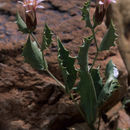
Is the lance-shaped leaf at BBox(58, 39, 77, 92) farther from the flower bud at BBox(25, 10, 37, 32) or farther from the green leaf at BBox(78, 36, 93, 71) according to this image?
the flower bud at BBox(25, 10, 37, 32)

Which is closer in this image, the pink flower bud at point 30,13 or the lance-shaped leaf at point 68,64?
the pink flower bud at point 30,13

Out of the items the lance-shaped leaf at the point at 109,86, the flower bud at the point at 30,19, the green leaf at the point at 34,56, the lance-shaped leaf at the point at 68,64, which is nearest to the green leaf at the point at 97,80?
the lance-shaped leaf at the point at 109,86

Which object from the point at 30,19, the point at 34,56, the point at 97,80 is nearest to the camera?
the point at 30,19

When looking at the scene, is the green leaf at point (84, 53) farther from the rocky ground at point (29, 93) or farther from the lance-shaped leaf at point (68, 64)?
the rocky ground at point (29, 93)

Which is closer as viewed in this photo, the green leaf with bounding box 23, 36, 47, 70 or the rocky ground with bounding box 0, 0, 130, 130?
the green leaf with bounding box 23, 36, 47, 70

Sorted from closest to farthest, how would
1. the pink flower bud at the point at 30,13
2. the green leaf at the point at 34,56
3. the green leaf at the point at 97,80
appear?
the pink flower bud at the point at 30,13, the green leaf at the point at 34,56, the green leaf at the point at 97,80

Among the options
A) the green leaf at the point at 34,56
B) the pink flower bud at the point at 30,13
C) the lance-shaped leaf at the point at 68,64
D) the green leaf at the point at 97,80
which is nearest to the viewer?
the pink flower bud at the point at 30,13

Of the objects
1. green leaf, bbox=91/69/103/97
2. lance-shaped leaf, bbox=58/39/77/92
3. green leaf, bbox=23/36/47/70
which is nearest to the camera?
green leaf, bbox=23/36/47/70

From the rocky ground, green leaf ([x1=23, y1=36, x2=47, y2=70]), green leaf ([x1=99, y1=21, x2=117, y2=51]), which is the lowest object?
the rocky ground

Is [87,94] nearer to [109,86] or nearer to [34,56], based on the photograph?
[109,86]

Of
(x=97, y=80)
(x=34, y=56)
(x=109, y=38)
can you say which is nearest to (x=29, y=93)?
(x=34, y=56)

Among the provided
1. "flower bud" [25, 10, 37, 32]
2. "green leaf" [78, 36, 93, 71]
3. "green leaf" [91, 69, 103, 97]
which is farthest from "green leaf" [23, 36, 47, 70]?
"green leaf" [91, 69, 103, 97]

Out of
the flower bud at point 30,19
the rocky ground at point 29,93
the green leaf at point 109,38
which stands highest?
the flower bud at point 30,19
